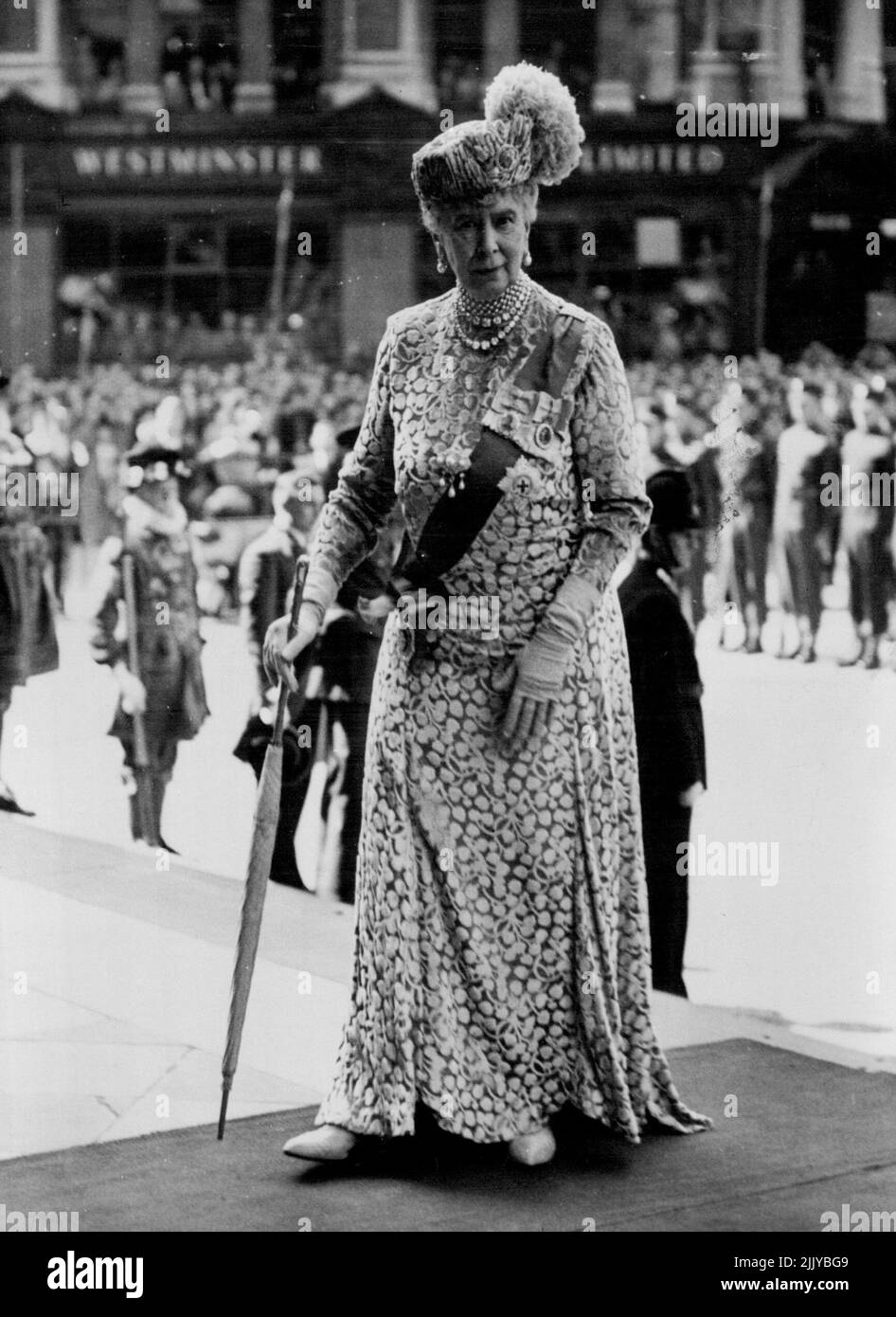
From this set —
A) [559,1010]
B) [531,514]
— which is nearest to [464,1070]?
[559,1010]

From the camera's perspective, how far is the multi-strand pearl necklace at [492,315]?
3.90m

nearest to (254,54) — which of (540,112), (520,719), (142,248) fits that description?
(142,248)

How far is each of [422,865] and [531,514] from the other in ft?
2.10

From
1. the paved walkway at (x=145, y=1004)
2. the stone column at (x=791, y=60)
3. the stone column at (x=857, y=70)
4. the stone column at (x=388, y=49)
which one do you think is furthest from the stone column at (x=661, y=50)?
the paved walkway at (x=145, y=1004)

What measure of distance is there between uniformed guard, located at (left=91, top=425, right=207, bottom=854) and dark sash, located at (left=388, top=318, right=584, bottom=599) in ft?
4.26

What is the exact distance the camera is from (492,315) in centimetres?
391

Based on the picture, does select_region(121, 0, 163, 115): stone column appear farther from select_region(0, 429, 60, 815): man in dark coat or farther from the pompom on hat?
the pompom on hat

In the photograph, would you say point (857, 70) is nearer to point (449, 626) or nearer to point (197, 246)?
point (197, 246)

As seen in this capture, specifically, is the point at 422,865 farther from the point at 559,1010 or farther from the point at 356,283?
the point at 356,283

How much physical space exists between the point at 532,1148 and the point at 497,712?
764 millimetres

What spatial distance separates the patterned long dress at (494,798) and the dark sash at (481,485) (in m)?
0.01

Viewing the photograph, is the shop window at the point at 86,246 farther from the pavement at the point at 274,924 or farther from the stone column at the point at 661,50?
the stone column at the point at 661,50

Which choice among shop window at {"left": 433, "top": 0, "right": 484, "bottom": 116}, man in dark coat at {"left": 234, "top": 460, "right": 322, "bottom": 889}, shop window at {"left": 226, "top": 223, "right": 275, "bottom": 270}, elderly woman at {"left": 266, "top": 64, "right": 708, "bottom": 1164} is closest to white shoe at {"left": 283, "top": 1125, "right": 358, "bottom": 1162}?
elderly woman at {"left": 266, "top": 64, "right": 708, "bottom": 1164}
